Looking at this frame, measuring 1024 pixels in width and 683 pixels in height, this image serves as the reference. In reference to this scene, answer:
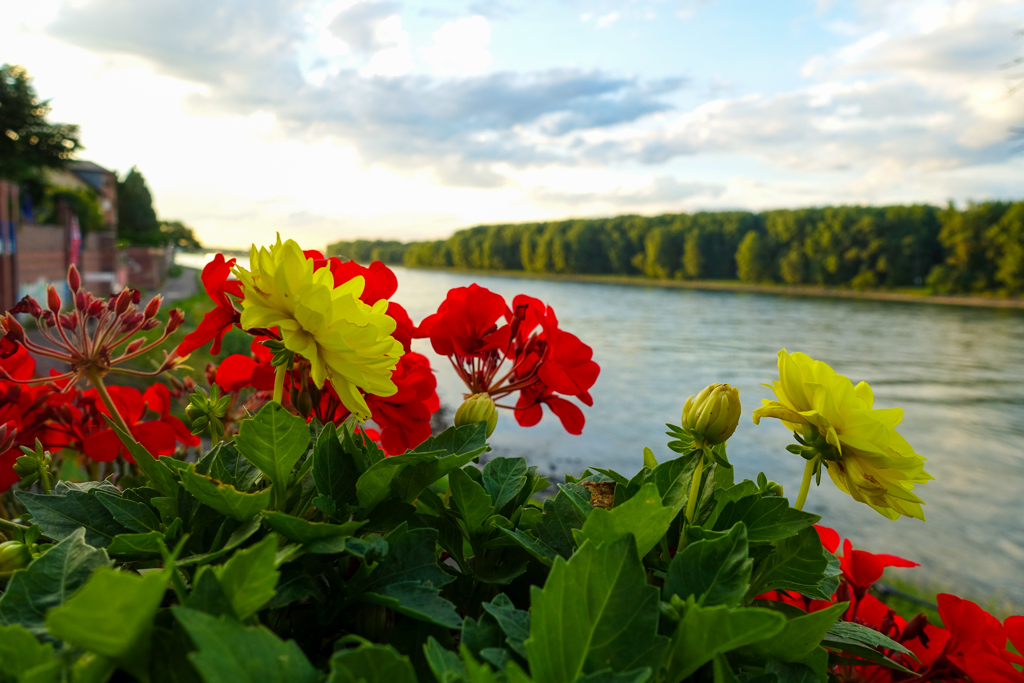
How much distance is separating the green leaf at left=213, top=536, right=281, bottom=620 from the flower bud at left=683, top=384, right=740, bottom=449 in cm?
46

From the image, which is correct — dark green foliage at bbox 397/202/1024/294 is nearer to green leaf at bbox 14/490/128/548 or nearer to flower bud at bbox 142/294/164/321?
flower bud at bbox 142/294/164/321

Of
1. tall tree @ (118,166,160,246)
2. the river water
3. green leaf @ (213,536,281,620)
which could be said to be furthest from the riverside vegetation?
tall tree @ (118,166,160,246)

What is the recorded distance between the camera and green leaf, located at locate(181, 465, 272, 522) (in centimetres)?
58

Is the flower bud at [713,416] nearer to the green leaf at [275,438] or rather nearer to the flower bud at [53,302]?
the green leaf at [275,438]

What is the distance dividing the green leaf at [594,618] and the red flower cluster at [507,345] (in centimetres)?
46

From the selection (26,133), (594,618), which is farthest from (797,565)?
(26,133)

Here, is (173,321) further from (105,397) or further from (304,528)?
(304,528)

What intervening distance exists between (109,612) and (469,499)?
350 mm

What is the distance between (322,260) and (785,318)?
41.6 metres

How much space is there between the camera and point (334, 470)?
0.66 m

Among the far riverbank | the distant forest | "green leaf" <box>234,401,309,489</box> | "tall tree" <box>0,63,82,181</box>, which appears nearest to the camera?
"green leaf" <box>234,401,309,489</box>

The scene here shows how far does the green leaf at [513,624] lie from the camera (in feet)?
1.80

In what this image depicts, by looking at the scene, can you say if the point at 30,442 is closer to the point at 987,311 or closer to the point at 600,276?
the point at 987,311

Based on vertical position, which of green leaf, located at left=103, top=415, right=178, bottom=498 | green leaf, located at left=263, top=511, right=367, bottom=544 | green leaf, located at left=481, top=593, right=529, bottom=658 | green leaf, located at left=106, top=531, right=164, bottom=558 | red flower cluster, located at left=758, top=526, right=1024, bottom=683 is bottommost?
red flower cluster, located at left=758, top=526, right=1024, bottom=683
